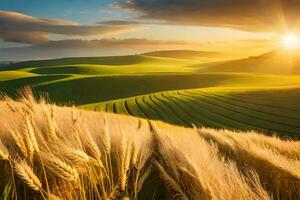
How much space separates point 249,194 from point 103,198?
0.73 meters

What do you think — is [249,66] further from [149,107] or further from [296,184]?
[296,184]

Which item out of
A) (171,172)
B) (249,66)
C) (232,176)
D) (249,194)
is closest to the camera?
(249,194)

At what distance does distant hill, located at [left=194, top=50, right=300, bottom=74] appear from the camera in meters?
124

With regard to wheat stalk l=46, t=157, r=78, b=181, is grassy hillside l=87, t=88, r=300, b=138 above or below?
below

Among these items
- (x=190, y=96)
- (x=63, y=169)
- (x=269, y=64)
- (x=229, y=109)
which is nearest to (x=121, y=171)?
(x=63, y=169)

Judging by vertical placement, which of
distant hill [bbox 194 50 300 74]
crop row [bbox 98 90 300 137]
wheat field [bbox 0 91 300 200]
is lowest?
distant hill [bbox 194 50 300 74]

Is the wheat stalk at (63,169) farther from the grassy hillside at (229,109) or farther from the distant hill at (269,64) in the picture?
the distant hill at (269,64)

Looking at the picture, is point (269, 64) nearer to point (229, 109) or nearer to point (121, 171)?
point (229, 109)

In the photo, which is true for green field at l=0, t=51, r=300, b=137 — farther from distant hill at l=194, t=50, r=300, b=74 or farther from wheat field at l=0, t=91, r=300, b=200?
wheat field at l=0, t=91, r=300, b=200

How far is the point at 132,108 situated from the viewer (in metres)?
44.9

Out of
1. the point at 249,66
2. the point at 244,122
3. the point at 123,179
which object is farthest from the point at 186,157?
the point at 249,66

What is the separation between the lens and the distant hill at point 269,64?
124 metres

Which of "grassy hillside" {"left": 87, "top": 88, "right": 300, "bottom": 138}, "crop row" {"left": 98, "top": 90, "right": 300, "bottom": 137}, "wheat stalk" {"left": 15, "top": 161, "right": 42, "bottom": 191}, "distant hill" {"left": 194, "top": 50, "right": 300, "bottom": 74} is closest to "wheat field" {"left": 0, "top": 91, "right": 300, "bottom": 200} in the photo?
"wheat stalk" {"left": 15, "top": 161, "right": 42, "bottom": 191}

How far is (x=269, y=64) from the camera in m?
134
